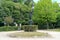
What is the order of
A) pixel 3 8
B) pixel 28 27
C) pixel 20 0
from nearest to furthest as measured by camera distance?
pixel 28 27
pixel 3 8
pixel 20 0

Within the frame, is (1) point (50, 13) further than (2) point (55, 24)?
No

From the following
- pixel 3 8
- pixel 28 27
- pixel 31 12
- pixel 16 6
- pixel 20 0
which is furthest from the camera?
pixel 20 0

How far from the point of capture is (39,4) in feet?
121

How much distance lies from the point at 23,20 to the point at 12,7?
4243 millimetres

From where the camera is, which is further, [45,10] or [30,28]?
[45,10]

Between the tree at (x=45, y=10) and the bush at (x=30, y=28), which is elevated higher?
the tree at (x=45, y=10)

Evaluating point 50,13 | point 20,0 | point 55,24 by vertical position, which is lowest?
point 55,24

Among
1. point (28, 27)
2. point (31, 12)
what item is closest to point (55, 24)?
point (31, 12)

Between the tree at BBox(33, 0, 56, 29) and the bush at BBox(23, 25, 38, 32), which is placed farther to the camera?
the tree at BBox(33, 0, 56, 29)

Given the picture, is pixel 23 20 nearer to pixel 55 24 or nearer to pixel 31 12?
pixel 31 12

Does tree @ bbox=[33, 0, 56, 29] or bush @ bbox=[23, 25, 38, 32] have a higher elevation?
tree @ bbox=[33, 0, 56, 29]

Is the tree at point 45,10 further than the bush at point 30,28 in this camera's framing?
Yes

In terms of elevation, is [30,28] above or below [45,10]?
below

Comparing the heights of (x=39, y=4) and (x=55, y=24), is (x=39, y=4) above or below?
above
